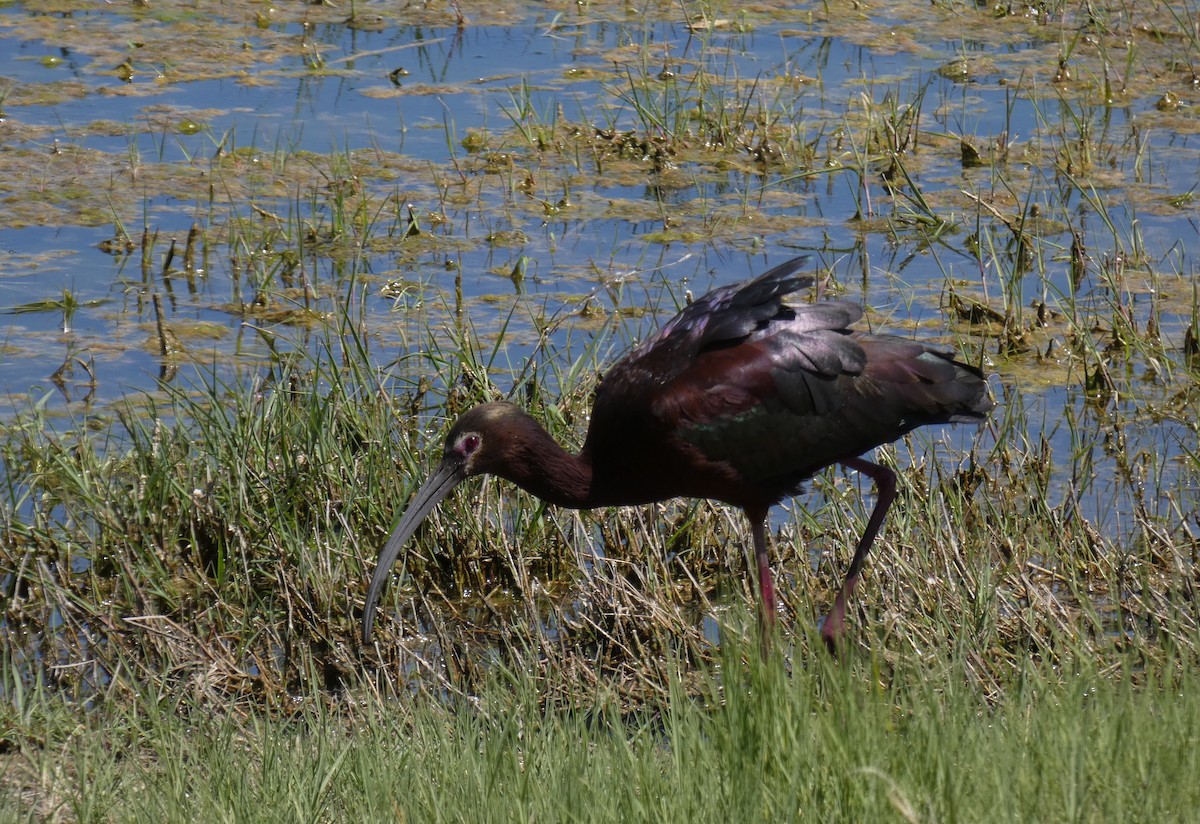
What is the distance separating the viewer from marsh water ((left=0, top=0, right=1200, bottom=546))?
6.27 metres

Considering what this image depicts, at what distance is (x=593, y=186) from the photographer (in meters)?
7.79

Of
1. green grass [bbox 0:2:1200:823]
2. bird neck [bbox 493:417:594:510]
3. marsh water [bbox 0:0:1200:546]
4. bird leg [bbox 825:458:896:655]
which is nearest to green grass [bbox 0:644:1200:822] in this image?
green grass [bbox 0:2:1200:823]

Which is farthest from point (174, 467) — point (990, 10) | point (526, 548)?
point (990, 10)

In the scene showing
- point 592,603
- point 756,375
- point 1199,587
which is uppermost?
point 756,375

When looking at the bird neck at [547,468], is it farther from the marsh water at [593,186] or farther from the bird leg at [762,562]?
the marsh water at [593,186]

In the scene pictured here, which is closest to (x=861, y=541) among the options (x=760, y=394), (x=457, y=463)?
(x=760, y=394)

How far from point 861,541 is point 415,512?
1.16 m

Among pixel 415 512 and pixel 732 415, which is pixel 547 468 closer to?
pixel 415 512

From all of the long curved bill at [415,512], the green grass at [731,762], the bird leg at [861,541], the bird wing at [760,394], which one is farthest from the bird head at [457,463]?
the bird leg at [861,541]

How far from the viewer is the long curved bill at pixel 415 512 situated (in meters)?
4.56

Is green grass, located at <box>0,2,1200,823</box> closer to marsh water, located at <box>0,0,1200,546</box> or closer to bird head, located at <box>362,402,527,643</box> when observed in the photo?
marsh water, located at <box>0,0,1200,546</box>

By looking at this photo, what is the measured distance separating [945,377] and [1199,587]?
2.67ft

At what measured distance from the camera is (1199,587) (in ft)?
14.5

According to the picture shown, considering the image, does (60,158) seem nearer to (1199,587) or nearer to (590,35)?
(590,35)
